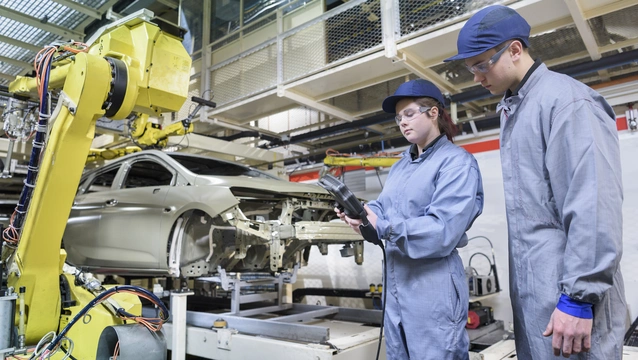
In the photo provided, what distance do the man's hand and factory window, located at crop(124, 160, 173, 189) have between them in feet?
→ 13.0

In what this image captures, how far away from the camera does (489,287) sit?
4871 millimetres

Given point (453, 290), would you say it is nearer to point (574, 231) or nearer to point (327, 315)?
point (574, 231)

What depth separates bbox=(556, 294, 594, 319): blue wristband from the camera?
1189 mm

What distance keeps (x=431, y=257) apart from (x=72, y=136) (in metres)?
2.21

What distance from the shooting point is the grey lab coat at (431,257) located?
1.70m

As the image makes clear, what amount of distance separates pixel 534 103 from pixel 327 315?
10.3ft

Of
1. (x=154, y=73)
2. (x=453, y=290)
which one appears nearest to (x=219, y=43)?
(x=154, y=73)

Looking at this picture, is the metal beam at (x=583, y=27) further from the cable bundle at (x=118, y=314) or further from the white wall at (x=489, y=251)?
the cable bundle at (x=118, y=314)

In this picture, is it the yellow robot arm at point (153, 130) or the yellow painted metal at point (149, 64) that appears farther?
the yellow robot arm at point (153, 130)

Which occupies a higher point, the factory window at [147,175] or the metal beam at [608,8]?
the metal beam at [608,8]

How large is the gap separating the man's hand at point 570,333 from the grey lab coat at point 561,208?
6 centimetres

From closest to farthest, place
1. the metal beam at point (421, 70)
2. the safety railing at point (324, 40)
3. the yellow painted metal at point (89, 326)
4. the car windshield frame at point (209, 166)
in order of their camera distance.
→ the yellow painted metal at point (89, 326)
the car windshield frame at point (209, 166)
the safety railing at point (324, 40)
the metal beam at point (421, 70)

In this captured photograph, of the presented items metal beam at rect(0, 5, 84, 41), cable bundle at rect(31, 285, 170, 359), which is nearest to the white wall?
cable bundle at rect(31, 285, 170, 359)

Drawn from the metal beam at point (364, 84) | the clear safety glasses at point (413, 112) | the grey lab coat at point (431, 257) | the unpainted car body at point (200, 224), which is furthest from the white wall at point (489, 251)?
the clear safety glasses at point (413, 112)
